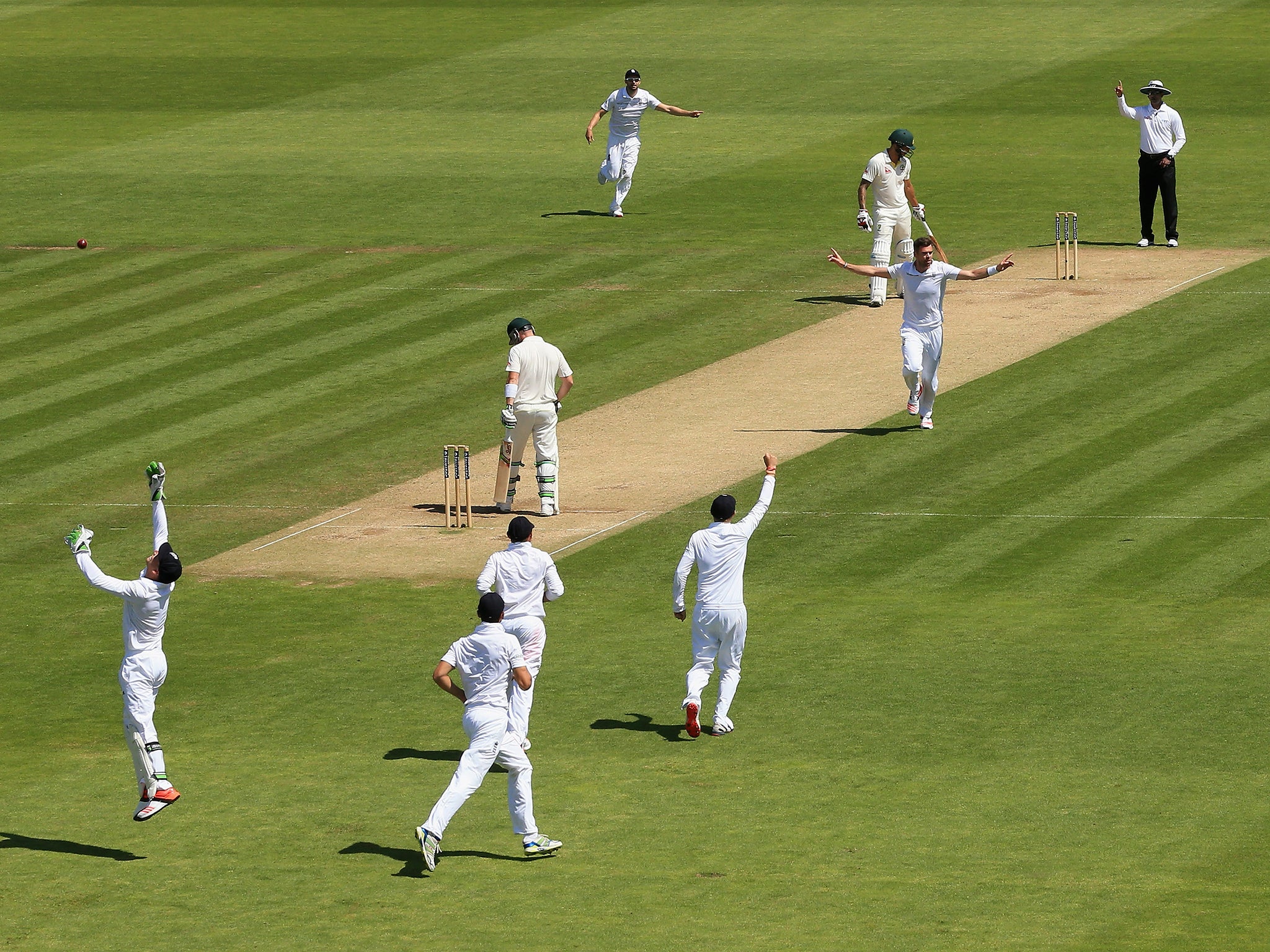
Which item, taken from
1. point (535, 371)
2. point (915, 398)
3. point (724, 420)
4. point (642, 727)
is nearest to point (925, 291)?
point (915, 398)

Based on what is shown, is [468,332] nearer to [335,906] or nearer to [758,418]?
[758,418]

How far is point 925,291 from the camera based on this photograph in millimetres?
26000

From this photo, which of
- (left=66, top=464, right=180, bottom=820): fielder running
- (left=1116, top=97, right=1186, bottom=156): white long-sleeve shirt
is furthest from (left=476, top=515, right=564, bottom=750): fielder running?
(left=1116, top=97, right=1186, bottom=156): white long-sleeve shirt

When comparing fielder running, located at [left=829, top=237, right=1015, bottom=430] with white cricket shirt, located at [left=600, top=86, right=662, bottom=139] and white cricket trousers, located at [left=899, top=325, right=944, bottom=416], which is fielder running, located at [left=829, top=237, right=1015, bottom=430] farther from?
white cricket shirt, located at [left=600, top=86, right=662, bottom=139]

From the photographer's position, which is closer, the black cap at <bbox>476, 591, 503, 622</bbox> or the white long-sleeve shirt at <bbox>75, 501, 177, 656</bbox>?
the black cap at <bbox>476, 591, 503, 622</bbox>

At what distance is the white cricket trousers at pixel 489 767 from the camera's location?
15164 millimetres

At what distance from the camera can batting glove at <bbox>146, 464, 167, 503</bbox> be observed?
16734 millimetres

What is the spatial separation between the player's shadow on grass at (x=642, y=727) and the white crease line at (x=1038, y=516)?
6.13 meters

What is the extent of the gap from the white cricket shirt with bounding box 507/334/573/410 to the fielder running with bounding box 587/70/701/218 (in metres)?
12.9

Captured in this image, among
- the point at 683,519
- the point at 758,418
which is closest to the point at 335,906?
the point at 683,519

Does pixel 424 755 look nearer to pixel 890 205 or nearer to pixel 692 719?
pixel 692 719

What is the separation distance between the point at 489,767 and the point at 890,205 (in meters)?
18.0

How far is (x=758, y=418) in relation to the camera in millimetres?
27578

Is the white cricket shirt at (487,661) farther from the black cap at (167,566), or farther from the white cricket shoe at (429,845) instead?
the black cap at (167,566)
